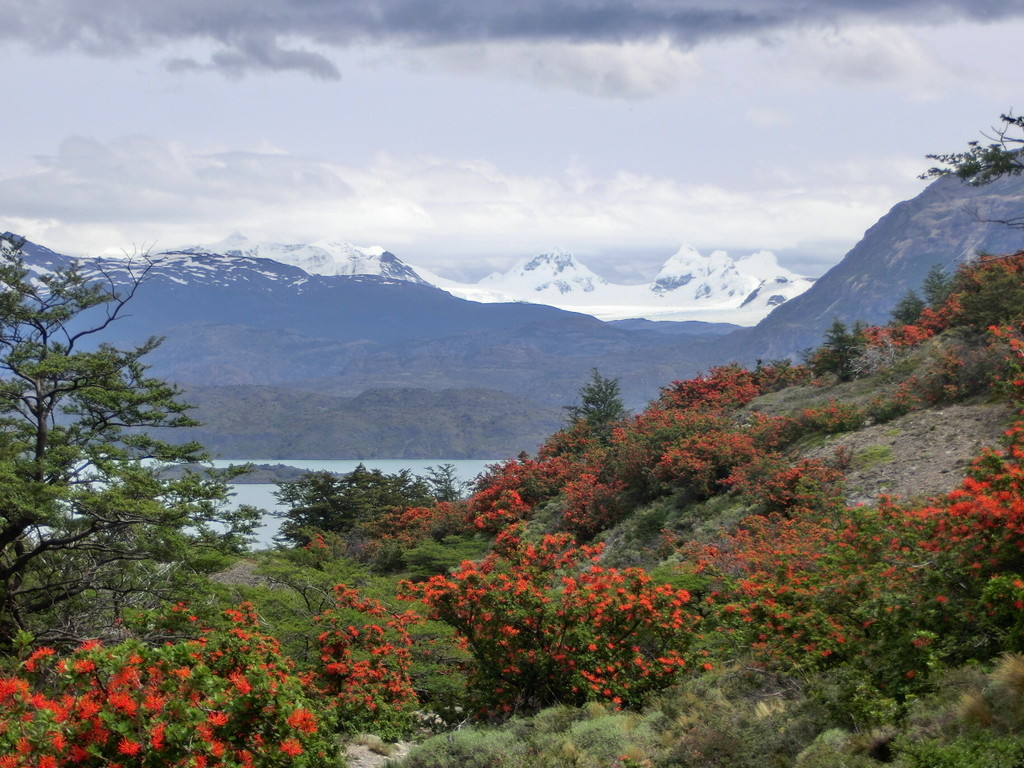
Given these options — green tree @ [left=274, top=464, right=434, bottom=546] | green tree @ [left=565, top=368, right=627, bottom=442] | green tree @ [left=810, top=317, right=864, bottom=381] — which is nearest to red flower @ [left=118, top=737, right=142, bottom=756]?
green tree @ [left=810, top=317, right=864, bottom=381]

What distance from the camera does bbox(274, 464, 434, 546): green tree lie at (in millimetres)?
34375

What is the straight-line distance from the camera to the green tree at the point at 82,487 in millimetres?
12422

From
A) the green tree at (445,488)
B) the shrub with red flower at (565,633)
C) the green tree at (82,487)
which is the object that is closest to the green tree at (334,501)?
the green tree at (445,488)

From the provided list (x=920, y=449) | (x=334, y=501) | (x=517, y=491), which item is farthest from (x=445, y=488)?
(x=920, y=449)

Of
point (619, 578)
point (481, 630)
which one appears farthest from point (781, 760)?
point (481, 630)

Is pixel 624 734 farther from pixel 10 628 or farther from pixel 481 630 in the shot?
pixel 10 628

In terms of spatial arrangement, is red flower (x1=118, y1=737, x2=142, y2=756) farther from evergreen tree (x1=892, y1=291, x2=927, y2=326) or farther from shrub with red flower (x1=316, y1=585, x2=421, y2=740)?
evergreen tree (x1=892, y1=291, x2=927, y2=326)

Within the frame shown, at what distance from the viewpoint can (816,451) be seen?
17234 mm

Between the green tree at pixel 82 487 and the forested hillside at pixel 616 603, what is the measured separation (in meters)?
0.07

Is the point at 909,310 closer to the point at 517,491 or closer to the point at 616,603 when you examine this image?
the point at 517,491

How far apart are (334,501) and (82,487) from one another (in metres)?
→ 23.0

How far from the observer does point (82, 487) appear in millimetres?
12930

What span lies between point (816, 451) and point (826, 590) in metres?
9.60

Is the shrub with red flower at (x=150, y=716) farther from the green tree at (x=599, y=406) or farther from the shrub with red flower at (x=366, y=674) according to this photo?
the green tree at (x=599, y=406)
